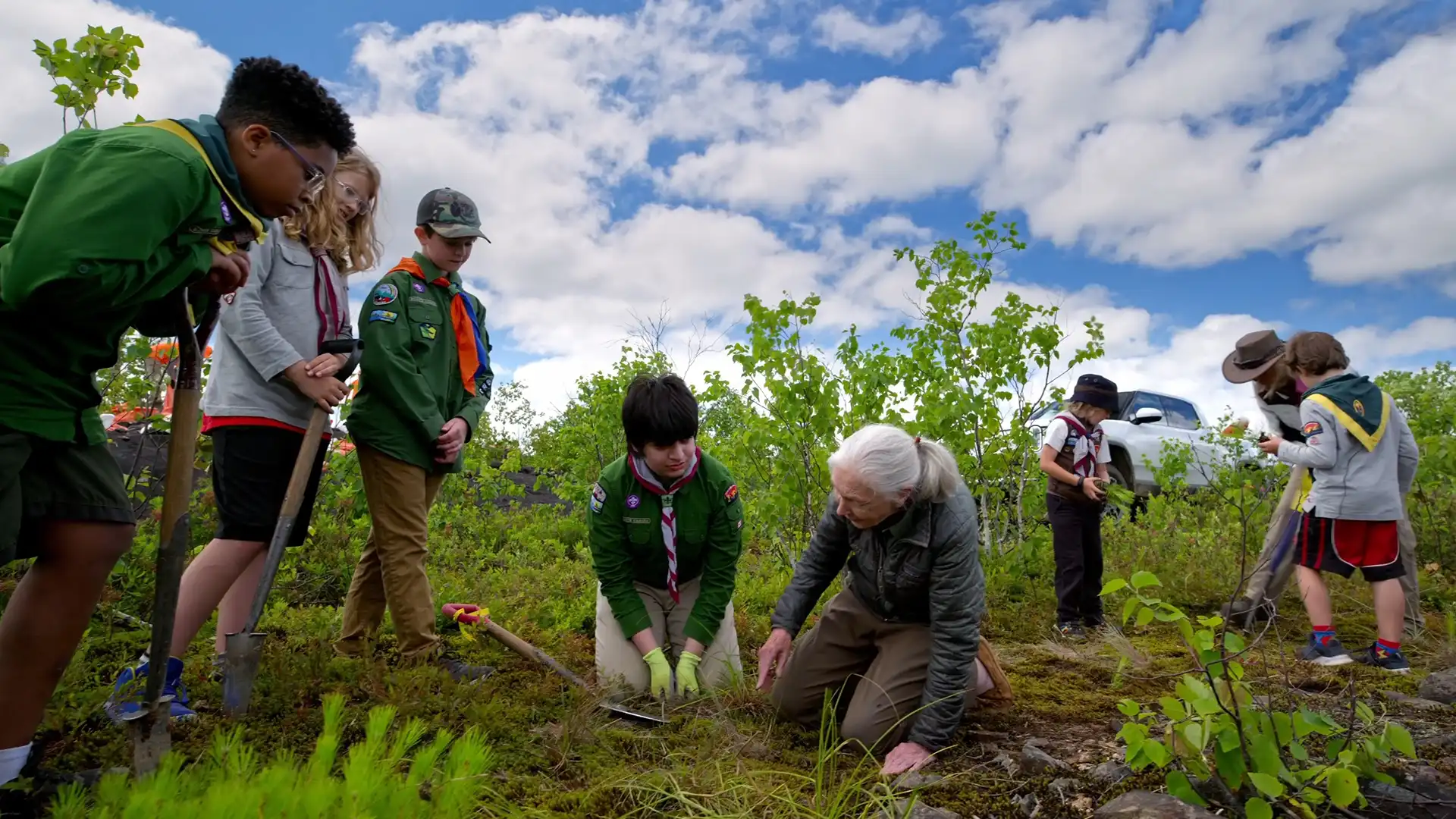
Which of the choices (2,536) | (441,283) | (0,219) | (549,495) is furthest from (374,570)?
(549,495)

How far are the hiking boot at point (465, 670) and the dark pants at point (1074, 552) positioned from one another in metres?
3.26

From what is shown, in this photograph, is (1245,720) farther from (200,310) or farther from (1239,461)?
(1239,461)

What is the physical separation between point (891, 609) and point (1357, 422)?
2.61 metres

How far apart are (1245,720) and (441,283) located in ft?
9.65

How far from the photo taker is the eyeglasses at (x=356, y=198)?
3.05 meters

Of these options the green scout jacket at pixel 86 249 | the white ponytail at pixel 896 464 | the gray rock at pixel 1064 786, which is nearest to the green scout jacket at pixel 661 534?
the white ponytail at pixel 896 464

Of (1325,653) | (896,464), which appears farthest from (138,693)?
(1325,653)

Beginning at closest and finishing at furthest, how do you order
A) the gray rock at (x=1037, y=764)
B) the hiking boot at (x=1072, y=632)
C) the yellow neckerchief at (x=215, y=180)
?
1. the yellow neckerchief at (x=215, y=180)
2. the gray rock at (x=1037, y=764)
3. the hiking boot at (x=1072, y=632)

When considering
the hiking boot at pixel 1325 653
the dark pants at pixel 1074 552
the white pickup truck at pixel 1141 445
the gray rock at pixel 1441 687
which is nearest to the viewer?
the gray rock at pixel 1441 687

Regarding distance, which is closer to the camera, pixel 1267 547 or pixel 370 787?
pixel 370 787

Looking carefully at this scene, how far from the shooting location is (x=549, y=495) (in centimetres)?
1152

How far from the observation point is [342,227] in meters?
3.08

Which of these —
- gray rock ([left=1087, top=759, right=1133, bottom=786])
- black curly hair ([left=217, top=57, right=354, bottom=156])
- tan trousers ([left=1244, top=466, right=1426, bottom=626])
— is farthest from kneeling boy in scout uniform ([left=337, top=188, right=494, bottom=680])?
tan trousers ([left=1244, top=466, right=1426, bottom=626])

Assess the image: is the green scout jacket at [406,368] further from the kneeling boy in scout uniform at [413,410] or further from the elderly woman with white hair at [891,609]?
the elderly woman with white hair at [891,609]
